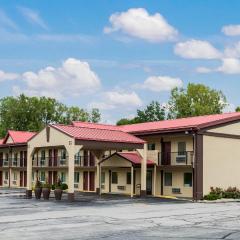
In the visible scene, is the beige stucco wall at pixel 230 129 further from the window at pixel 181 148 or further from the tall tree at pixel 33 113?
the tall tree at pixel 33 113

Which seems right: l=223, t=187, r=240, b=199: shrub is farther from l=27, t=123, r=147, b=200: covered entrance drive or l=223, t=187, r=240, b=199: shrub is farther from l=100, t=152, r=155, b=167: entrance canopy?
l=100, t=152, r=155, b=167: entrance canopy

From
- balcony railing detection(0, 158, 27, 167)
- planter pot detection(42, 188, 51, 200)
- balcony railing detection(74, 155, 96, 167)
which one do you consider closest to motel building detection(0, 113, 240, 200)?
planter pot detection(42, 188, 51, 200)

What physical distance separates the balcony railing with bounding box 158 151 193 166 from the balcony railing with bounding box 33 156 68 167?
1524 cm

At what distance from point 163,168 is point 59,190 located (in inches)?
382

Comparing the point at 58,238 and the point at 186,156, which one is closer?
the point at 58,238

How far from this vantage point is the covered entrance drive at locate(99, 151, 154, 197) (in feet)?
143

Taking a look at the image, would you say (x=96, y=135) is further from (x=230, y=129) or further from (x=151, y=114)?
(x=151, y=114)

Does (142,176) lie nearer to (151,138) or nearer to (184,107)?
(151,138)

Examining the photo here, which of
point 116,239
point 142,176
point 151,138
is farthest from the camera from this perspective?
point 151,138

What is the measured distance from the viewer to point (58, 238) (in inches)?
707

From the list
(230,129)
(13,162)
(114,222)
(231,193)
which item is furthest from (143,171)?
(13,162)

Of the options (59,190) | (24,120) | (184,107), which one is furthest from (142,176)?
(24,120)

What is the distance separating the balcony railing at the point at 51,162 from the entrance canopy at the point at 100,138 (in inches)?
614

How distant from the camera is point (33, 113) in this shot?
353 feet
